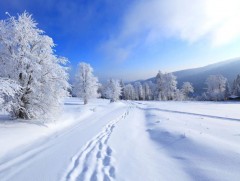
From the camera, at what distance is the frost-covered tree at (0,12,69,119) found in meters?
15.8

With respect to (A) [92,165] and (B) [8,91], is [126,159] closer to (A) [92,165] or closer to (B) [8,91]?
(A) [92,165]

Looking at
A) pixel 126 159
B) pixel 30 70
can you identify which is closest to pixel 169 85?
pixel 30 70

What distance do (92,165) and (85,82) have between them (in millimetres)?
44571

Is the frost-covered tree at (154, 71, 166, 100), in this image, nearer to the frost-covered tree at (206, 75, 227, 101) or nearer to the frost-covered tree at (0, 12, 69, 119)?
the frost-covered tree at (206, 75, 227, 101)

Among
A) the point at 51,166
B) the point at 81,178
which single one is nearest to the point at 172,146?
the point at 81,178

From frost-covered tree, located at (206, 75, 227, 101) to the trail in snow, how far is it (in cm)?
7621

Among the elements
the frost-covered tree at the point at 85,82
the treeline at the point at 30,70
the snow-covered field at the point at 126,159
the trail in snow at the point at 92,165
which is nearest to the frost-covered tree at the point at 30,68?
the treeline at the point at 30,70

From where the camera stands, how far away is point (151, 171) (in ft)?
19.9

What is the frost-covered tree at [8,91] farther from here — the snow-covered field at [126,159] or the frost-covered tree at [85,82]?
the frost-covered tree at [85,82]

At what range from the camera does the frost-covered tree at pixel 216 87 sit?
75475 mm

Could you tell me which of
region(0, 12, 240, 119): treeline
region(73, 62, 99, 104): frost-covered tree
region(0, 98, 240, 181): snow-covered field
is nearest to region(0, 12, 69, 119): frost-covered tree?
region(0, 12, 240, 119): treeline

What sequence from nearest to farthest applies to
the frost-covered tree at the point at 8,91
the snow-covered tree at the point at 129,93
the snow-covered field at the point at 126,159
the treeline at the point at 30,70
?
the snow-covered field at the point at 126,159 → the frost-covered tree at the point at 8,91 → the treeline at the point at 30,70 → the snow-covered tree at the point at 129,93

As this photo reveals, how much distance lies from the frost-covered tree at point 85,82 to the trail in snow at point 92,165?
136 feet

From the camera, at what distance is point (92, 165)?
22.0 ft
